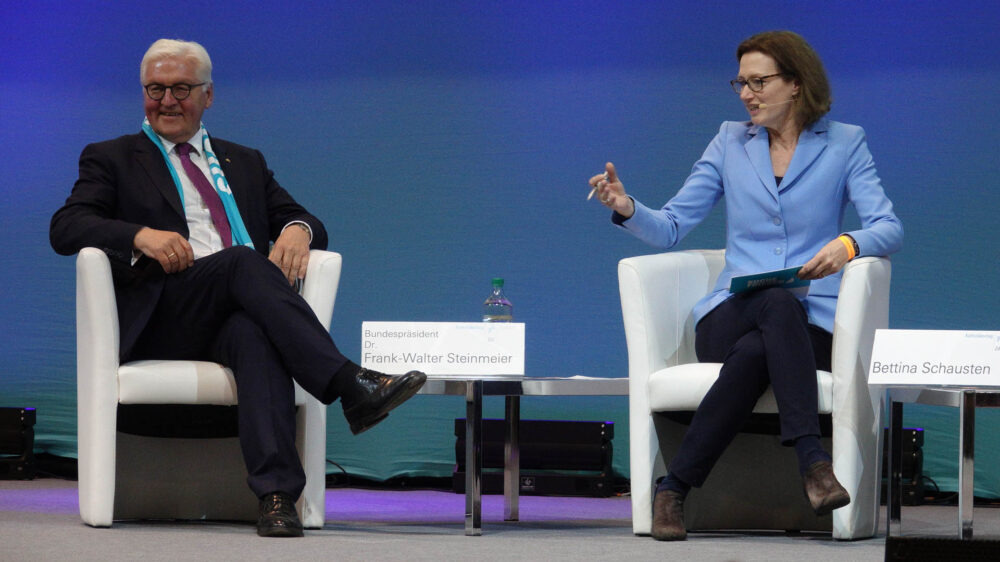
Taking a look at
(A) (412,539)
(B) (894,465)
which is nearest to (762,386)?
(B) (894,465)

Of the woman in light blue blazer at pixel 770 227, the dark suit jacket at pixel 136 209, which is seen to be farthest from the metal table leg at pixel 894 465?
the dark suit jacket at pixel 136 209

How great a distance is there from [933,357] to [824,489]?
392 mm

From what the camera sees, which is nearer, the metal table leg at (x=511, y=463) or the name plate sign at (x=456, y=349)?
the name plate sign at (x=456, y=349)

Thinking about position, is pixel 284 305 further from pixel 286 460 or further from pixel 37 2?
pixel 37 2

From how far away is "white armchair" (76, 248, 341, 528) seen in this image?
258cm

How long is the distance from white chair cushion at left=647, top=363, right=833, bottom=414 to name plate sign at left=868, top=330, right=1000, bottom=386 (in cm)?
11

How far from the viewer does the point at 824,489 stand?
7.72 feet

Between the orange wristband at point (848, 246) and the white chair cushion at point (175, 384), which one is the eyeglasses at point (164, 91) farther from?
the orange wristband at point (848, 246)

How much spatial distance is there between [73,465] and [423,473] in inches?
47.1

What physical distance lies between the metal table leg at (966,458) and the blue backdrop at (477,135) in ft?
5.36

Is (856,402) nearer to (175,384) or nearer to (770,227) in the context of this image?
(770,227)

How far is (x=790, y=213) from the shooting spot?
2928mm

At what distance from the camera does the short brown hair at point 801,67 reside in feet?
9.86

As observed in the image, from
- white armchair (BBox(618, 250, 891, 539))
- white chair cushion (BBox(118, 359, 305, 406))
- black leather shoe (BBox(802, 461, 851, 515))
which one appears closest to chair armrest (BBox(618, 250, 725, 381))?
white armchair (BBox(618, 250, 891, 539))
